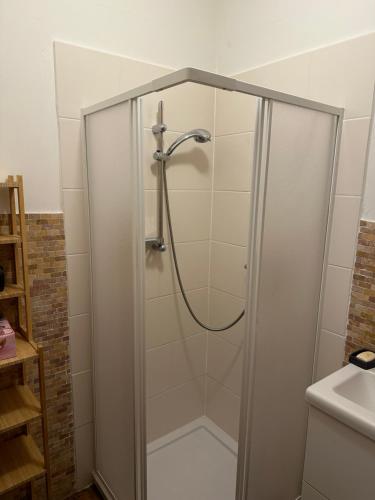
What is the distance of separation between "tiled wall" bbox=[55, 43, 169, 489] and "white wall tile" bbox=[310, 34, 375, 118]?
674mm

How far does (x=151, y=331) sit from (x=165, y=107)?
3.62 feet

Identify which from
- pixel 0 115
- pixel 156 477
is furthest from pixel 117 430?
pixel 0 115

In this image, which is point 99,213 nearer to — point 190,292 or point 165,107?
point 165,107

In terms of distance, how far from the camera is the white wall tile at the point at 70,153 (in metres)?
1.37

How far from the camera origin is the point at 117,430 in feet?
4.66

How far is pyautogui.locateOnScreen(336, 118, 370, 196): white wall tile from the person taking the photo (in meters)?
1.27

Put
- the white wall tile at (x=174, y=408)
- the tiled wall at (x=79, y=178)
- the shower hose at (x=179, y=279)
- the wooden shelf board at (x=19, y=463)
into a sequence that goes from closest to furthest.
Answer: the wooden shelf board at (x=19, y=463) < the tiled wall at (x=79, y=178) < the shower hose at (x=179, y=279) < the white wall tile at (x=174, y=408)

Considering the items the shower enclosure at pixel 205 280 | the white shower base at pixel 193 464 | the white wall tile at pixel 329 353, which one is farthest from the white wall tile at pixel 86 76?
the white shower base at pixel 193 464

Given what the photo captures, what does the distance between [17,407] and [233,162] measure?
1399mm

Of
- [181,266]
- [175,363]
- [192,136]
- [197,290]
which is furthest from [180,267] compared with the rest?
[192,136]

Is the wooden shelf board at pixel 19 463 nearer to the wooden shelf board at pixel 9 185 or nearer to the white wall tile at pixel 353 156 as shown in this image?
the wooden shelf board at pixel 9 185

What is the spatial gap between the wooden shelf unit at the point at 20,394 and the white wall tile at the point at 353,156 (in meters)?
1.15

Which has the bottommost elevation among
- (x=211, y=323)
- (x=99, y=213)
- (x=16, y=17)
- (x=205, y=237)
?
(x=211, y=323)

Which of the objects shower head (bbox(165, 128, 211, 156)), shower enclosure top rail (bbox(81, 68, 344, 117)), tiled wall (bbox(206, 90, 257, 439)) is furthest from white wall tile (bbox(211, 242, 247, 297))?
shower enclosure top rail (bbox(81, 68, 344, 117))
